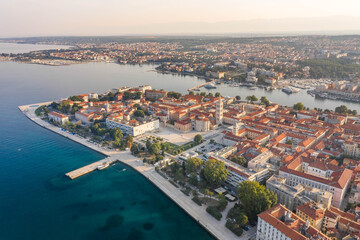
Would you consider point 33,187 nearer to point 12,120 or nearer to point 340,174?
point 12,120

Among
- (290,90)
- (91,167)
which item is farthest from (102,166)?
(290,90)

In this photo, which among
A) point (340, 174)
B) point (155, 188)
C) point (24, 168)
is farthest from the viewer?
point (24, 168)

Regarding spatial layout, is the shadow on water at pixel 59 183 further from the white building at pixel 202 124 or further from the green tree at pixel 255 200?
the white building at pixel 202 124

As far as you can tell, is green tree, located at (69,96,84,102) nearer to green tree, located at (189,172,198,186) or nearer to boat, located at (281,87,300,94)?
green tree, located at (189,172,198,186)

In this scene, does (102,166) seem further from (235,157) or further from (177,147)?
(235,157)

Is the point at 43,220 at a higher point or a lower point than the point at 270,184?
lower

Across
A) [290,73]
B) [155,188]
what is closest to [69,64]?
[290,73]
